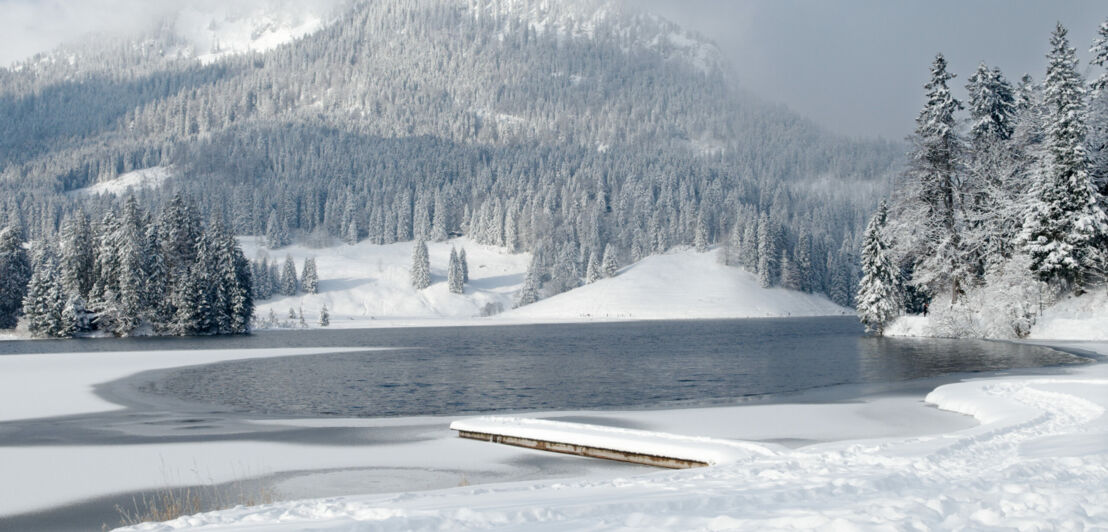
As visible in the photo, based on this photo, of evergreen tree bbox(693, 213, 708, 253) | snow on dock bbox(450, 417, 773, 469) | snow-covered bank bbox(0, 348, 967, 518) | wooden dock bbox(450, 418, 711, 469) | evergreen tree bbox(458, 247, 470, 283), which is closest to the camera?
snow-covered bank bbox(0, 348, 967, 518)

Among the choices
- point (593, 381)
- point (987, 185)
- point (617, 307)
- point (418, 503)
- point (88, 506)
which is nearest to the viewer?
point (418, 503)

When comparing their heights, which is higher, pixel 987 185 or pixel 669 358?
pixel 987 185

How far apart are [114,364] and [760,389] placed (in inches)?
1435

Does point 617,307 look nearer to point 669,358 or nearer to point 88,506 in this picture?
point 669,358

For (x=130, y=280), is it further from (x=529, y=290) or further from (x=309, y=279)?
(x=529, y=290)

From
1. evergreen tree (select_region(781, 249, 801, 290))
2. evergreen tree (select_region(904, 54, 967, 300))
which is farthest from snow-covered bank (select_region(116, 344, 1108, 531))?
evergreen tree (select_region(781, 249, 801, 290))

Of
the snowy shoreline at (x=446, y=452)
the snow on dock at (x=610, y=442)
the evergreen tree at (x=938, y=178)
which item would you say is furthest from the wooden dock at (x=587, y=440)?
the evergreen tree at (x=938, y=178)

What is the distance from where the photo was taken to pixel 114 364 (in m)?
42.6

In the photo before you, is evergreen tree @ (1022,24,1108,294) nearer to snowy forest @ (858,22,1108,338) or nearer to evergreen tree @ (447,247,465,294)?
snowy forest @ (858,22,1108,338)

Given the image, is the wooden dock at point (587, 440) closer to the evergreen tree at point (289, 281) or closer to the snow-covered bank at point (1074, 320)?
the snow-covered bank at point (1074, 320)

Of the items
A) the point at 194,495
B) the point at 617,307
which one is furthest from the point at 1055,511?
the point at 617,307

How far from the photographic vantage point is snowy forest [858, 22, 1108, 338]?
4525 cm

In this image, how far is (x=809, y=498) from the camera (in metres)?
9.77

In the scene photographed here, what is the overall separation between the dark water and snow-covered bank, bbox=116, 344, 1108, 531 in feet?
45.6
